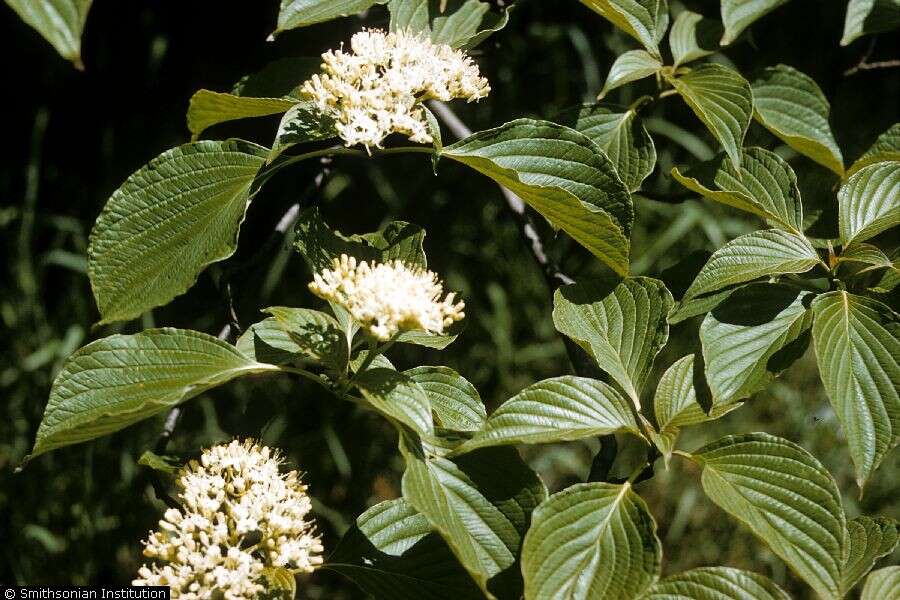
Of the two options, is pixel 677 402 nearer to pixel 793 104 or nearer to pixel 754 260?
pixel 754 260

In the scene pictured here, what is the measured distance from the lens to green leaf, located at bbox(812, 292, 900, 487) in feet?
3.22

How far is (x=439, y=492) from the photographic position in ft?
3.15

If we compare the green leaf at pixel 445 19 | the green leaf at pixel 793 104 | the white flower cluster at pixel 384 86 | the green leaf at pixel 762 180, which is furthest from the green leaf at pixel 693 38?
the white flower cluster at pixel 384 86

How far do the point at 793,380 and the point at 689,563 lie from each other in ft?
2.48

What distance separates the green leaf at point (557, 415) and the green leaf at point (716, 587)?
0.53 ft

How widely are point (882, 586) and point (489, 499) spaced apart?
54 cm

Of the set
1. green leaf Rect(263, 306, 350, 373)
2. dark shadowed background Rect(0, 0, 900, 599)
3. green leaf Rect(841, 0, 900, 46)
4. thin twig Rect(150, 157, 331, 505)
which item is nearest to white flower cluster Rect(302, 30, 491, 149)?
green leaf Rect(263, 306, 350, 373)

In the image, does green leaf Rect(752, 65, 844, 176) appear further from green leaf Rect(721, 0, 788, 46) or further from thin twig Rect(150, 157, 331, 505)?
thin twig Rect(150, 157, 331, 505)

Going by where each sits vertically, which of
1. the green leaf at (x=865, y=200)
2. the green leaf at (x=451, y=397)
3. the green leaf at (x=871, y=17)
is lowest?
the green leaf at (x=451, y=397)

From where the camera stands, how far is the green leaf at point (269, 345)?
1.06 metres

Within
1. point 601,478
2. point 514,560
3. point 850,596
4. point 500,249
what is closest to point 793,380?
point 850,596

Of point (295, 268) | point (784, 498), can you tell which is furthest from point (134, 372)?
point (295, 268)

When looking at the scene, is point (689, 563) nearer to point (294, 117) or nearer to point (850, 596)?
point (850, 596)

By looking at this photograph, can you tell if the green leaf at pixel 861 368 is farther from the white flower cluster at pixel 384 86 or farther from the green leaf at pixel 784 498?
the white flower cluster at pixel 384 86
